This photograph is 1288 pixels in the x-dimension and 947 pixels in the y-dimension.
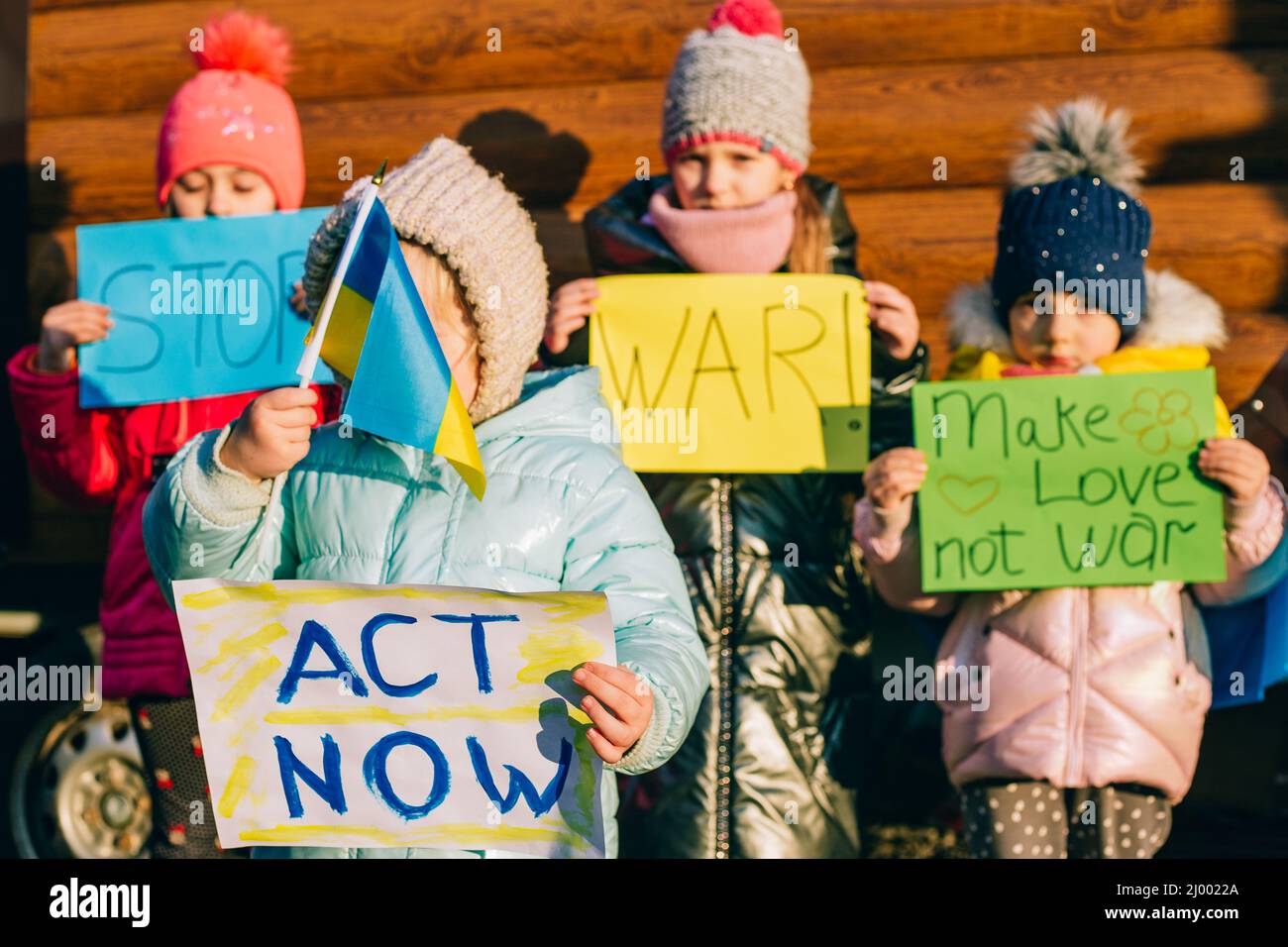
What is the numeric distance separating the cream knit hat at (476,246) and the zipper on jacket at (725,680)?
3.42 feet

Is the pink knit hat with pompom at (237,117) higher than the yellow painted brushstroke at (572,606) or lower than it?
higher

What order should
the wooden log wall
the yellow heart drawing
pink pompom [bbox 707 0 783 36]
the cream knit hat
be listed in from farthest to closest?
1. the wooden log wall
2. pink pompom [bbox 707 0 783 36]
3. the yellow heart drawing
4. the cream knit hat

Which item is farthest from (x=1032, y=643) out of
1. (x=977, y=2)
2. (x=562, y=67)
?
(x=562, y=67)

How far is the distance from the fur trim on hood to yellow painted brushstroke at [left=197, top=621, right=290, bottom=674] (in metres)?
2.00

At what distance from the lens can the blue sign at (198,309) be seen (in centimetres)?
381

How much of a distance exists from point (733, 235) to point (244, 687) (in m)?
1.84

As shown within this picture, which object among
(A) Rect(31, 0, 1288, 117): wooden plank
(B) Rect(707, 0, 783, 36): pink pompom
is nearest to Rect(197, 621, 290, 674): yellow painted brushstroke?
(B) Rect(707, 0, 783, 36): pink pompom

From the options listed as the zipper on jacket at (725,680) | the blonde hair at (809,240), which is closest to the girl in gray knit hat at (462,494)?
the zipper on jacket at (725,680)

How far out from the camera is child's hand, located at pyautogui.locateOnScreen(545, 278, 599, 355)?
373 centimetres

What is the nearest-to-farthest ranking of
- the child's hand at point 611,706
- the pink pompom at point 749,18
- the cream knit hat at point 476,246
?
1. the child's hand at point 611,706
2. the cream knit hat at point 476,246
3. the pink pompom at point 749,18

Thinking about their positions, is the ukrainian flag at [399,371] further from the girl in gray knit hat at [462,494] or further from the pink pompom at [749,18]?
the pink pompom at [749,18]

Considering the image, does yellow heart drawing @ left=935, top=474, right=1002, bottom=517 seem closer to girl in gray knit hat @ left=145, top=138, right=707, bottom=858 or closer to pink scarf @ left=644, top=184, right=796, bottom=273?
pink scarf @ left=644, top=184, right=796, bottom=273

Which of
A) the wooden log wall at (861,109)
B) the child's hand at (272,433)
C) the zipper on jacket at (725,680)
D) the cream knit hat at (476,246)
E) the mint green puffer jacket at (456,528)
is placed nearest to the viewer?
the child's hand at (272,433)
